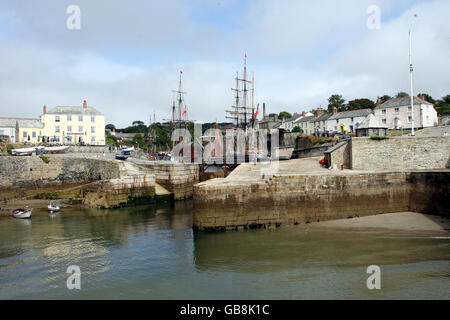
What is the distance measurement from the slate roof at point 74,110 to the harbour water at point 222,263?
33528 millimetres

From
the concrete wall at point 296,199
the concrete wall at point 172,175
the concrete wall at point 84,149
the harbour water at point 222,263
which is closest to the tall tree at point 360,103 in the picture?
the concrete wall at point 172,175

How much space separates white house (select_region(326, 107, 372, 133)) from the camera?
4689 centimetres

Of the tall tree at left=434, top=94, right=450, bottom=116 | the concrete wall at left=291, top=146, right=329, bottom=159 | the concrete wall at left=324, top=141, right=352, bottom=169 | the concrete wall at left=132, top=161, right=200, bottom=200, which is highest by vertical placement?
the tall tree at left=434, top=94, right=450, bottom=116

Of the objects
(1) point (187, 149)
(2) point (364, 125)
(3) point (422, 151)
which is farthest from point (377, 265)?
(1) point (187, 149)

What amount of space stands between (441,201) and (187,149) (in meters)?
31.9

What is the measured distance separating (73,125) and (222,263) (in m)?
43.2

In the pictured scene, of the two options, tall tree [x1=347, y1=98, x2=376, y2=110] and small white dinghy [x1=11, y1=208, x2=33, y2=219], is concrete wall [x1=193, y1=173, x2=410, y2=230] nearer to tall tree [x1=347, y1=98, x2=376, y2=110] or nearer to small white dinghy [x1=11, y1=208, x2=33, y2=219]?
small white dinghy [x1=11, y1=208, x2=33, y2=219]

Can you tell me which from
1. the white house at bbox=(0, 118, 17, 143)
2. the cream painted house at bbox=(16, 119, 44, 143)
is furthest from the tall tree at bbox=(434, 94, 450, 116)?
the white house at bbox=(0, 118, 17, 143)

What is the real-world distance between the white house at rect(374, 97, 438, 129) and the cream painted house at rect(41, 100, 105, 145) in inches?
1638

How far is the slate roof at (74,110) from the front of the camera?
156ft

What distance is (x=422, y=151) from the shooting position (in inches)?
826
